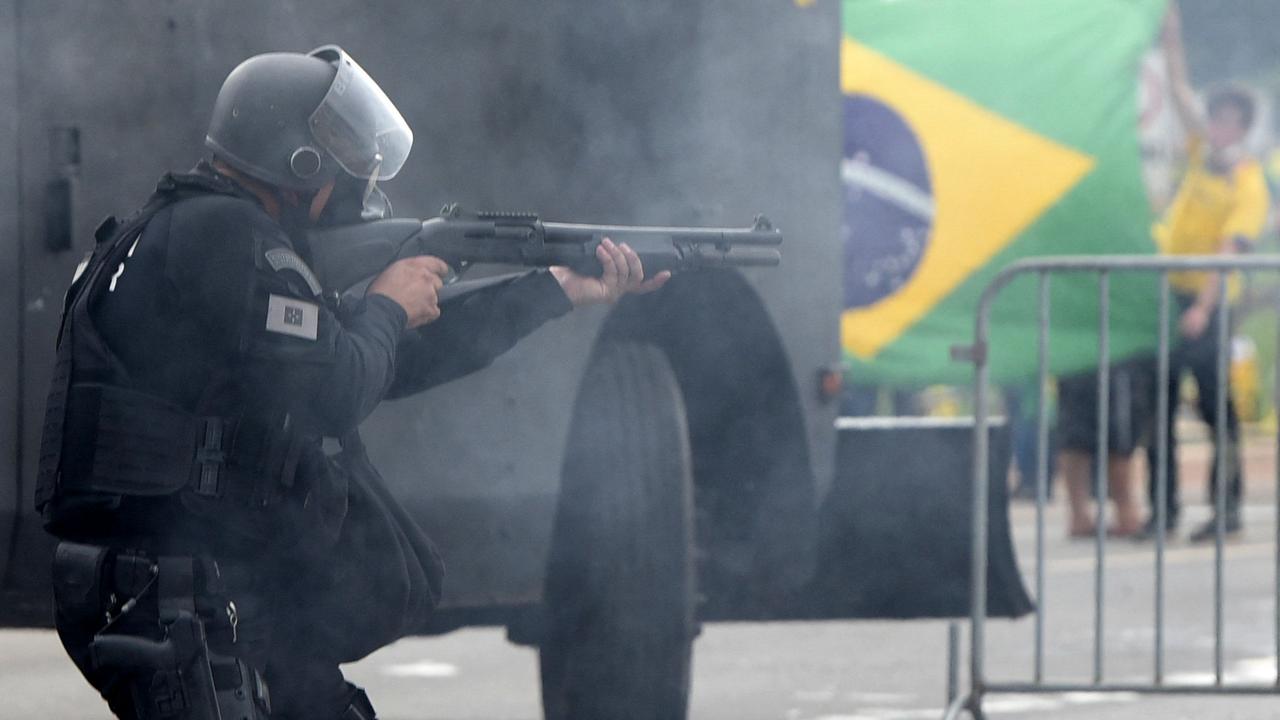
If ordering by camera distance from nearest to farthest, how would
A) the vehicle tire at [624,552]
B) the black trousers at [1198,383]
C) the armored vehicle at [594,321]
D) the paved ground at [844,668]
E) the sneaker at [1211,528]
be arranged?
1. the armored vehicle at [594,321]
2. the vehicle tire at [624,552]
3. the paved ground at [844,668]
4. the black trousers at [1198,383]
5. the sneaker at [1211,528]

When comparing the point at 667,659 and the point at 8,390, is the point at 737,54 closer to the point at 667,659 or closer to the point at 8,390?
the point at 667,659

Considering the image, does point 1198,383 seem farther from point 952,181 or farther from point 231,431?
point 231,431

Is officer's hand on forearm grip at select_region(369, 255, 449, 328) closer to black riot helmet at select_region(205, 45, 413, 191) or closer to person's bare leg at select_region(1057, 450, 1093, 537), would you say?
black riot helmet at select_region(205, 45, 413, 191)

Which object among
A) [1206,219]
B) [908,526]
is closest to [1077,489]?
[1206,219]

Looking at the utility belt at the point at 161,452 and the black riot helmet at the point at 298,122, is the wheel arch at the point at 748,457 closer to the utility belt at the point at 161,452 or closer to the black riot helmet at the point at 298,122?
the black riot helmet at the point at 298,122

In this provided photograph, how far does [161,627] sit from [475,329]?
91 centimetres

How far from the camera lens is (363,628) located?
373 cm

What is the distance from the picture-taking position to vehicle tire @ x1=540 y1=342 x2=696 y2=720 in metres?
4.95

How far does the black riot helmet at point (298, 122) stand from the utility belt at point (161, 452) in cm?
41

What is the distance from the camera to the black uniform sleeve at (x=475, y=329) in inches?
159

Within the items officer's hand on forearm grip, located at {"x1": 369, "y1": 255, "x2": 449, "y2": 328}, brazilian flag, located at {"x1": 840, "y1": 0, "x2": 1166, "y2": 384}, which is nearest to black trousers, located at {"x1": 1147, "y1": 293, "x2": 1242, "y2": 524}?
brazilian flag, located at {"x1": 840, "y1": 0, "x2": 1166, "y2": 384}

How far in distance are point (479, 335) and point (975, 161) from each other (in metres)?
6.80

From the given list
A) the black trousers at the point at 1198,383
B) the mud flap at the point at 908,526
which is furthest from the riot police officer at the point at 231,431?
the black trousers at the point at 1198,383

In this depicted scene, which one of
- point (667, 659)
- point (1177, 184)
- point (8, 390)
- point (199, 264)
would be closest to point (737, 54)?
point (667, 659)
